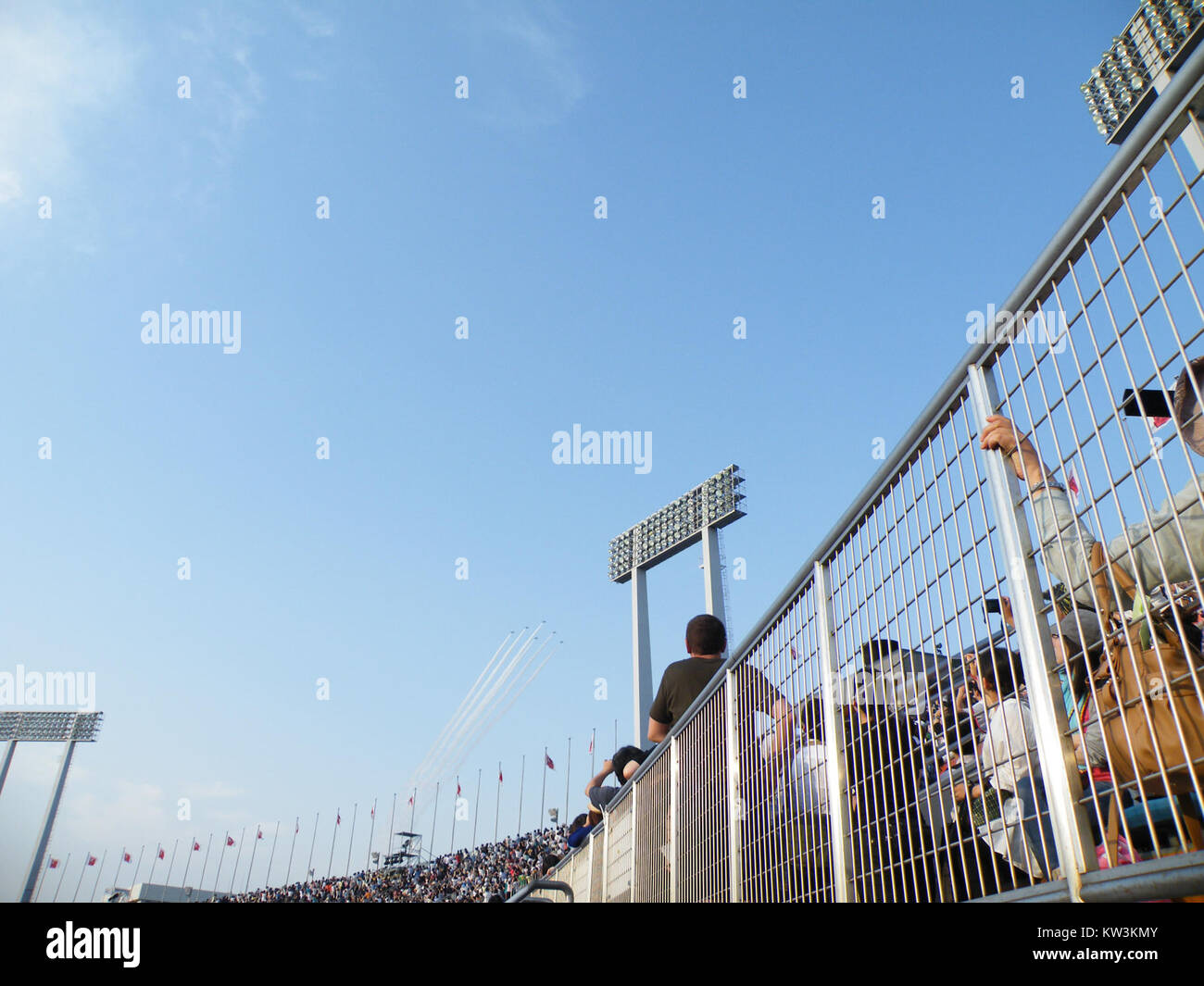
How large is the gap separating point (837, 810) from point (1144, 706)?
146 centimetres

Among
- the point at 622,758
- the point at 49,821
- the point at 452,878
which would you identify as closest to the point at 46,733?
the point at 49,821

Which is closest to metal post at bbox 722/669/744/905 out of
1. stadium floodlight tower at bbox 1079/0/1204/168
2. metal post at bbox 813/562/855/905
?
metal post at bbox 813/562/855/905

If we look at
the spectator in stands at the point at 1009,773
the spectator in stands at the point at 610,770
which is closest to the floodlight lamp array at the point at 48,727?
the spectator in stands at the point at 610,770

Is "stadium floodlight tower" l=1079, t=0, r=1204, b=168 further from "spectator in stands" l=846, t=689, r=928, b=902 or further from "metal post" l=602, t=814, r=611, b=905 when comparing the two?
"spectator in stands" l=846, t=689, r=928, b=902

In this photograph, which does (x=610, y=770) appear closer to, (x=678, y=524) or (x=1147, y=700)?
(x=1147, y=700)

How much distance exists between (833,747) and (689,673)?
290cm

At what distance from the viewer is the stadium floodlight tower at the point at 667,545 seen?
115 ft

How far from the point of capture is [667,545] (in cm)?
3994

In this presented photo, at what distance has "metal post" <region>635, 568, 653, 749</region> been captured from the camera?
113 ft

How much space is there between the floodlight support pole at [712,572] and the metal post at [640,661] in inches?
131
